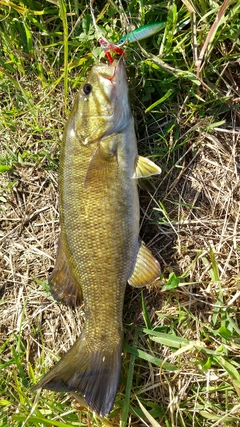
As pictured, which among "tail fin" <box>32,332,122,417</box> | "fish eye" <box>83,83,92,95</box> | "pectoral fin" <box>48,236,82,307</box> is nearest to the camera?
"tail fin" <box>32,332,122,417</box>

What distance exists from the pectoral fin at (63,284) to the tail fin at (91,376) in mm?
347

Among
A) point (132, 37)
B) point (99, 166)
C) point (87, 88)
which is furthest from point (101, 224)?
point (132, 37)

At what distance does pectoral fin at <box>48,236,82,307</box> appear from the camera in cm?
306

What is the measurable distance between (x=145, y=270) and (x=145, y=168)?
690 mm

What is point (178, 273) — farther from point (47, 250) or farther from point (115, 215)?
point (47, 250)

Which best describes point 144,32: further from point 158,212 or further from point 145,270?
point 145,270

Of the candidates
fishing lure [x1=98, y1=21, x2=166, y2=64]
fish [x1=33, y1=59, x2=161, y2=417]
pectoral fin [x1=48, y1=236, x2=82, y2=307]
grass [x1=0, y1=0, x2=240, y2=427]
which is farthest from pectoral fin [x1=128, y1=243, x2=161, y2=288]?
fishing lure [x1=98, y1=21, x2=166, y2=64]

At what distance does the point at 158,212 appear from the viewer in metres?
3.18

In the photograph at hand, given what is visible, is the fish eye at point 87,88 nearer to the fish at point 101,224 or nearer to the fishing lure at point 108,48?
the fish at point 101,224

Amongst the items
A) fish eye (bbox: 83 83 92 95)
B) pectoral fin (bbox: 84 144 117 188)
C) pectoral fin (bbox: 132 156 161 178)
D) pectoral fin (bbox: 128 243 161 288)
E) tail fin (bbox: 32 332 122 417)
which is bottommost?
tail fin (bbox: 32 332 122 417)

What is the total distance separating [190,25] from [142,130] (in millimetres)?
788

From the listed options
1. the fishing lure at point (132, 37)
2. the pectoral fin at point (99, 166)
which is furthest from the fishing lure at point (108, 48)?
the pectoral fin at point (99, 166)

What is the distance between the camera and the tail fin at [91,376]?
2.76m

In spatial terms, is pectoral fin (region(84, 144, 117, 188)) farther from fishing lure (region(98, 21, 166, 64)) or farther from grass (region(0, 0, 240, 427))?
fishing lure (region(98, 21, 166, 64))
